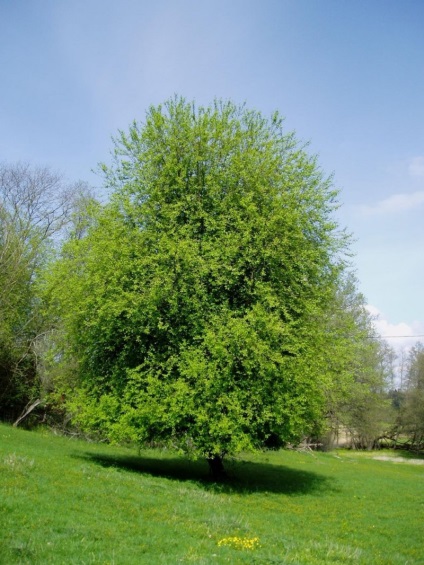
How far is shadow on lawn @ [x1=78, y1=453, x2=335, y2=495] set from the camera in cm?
2123

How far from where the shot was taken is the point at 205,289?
19859 mm

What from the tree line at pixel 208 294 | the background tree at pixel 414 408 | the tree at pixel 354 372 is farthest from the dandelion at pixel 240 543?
the background tree at pixel 414 408

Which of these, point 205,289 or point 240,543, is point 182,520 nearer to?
point 240,543

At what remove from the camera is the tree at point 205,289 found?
62.2 feet

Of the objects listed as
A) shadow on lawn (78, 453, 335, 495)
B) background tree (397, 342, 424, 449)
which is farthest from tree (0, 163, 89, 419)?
background tree (397, 342, 424, 449)

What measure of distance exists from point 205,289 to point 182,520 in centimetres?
917

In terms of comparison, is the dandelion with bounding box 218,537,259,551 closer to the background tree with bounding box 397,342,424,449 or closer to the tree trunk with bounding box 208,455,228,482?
the tree trunk with bounding box 208,455,228,482

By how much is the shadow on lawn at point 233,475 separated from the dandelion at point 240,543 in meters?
8.55

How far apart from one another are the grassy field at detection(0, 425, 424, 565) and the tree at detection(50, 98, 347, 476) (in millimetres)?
2338

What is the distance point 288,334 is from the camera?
1942cm

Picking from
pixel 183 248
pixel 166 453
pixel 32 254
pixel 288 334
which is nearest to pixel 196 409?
pixel 288 334

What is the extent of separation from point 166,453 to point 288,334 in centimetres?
1577

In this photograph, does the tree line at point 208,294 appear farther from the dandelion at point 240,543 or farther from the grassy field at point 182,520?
the dandelion at point 240,543

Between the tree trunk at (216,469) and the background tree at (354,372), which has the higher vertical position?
the background tree at (354,372)
